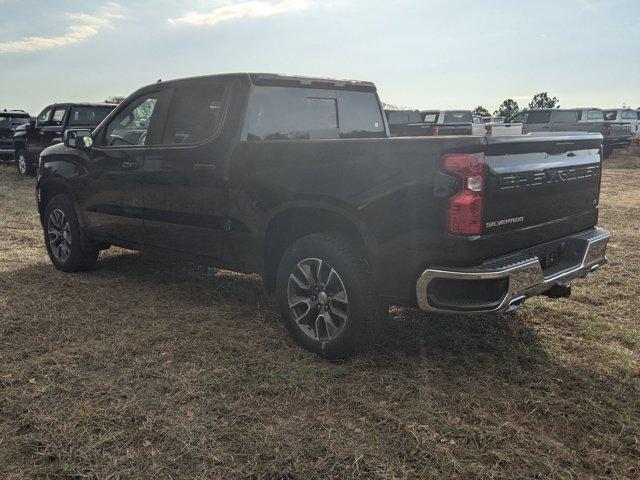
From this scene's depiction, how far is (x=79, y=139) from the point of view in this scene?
5.36 m

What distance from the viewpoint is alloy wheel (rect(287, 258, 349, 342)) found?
12.3ft

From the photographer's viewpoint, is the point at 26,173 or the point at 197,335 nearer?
the point at 197,335

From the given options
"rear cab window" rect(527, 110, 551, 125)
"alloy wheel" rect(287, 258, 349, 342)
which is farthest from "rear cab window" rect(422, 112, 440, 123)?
"alloy wheel" rect(287, 258, 349, 342)

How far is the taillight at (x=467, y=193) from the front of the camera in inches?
122

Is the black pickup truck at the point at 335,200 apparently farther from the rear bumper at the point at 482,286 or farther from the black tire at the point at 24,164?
the black tire at the point at 24,164

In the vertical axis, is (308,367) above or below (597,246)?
below

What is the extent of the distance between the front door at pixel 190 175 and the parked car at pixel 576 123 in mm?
18981

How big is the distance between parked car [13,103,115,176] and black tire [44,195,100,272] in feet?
25.4

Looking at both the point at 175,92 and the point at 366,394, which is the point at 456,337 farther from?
the point at 175,92

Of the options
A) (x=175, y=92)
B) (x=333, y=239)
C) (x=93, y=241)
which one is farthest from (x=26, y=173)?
(x=333, y=239)

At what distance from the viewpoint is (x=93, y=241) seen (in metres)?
5.91

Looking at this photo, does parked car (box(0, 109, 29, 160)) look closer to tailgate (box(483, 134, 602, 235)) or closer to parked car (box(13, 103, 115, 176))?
parked car (box(13, 103, 115, 176))

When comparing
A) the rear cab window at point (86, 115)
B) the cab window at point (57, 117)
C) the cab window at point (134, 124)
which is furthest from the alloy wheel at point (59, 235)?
the cab window at point (57, 117)

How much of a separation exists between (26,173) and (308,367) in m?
15.5
